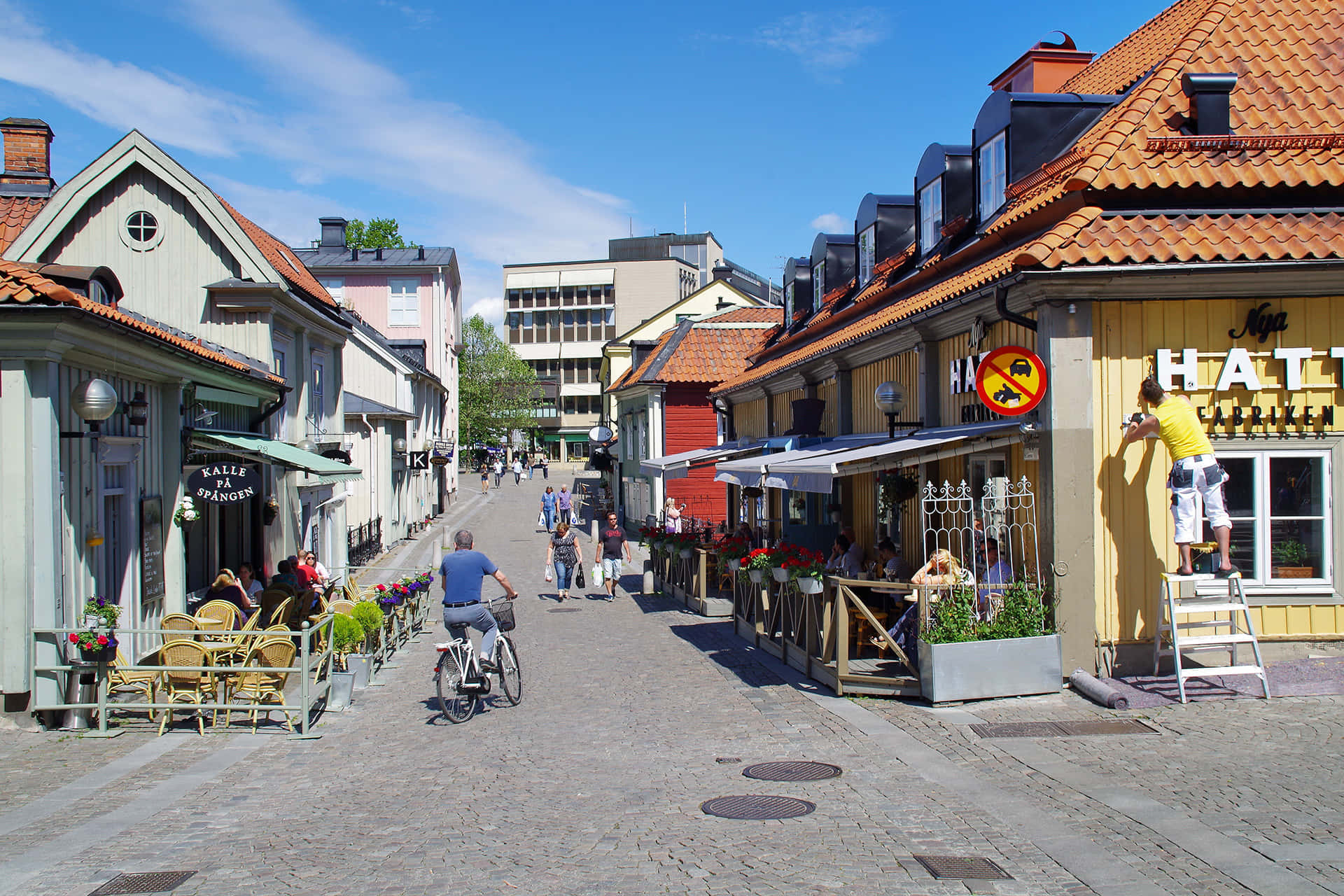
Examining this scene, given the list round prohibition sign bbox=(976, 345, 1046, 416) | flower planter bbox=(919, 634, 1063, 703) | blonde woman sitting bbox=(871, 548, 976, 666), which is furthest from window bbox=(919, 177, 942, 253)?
flower planter bbox=(919, 634, 1063, 703)

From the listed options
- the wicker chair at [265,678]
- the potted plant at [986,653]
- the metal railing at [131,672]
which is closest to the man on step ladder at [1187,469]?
the potted plant at [986,653]

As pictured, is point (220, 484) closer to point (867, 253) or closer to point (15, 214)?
point (15, 214)

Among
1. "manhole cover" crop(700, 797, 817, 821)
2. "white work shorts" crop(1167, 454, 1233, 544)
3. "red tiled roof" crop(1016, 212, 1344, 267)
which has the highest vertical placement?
"red tiled roof" crop(1016, 212, 1344, 267)

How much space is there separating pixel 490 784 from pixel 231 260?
1330 cm

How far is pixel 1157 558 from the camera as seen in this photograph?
34.2ft

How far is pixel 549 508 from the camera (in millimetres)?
34969

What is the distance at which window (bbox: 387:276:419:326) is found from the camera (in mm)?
48500

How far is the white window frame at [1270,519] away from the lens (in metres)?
10.4

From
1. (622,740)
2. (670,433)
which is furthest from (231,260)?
(670,433)

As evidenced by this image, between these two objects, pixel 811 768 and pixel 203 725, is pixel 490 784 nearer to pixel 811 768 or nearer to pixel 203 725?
pixel 811 768

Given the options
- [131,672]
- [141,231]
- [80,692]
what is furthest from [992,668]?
[141,231]

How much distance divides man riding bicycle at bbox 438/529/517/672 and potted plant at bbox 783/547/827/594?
3101mm

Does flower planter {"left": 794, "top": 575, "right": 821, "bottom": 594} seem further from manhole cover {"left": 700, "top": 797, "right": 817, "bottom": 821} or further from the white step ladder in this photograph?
manhole cover {"left": 700, "top": 797, "right": 817, "bottom": 821}

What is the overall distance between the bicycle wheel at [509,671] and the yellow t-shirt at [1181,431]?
21.9 feet
